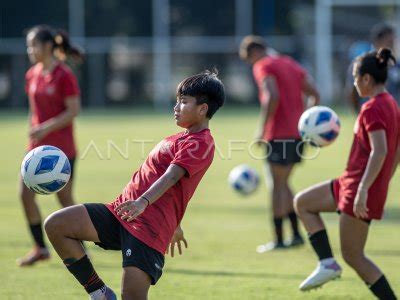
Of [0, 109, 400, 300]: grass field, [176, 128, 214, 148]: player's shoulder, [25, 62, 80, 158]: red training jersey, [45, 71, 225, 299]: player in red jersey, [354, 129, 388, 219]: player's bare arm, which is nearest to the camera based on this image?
[45, 71, 225, 299]: player in red jersey

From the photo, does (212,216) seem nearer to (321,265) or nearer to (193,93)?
(321,265)

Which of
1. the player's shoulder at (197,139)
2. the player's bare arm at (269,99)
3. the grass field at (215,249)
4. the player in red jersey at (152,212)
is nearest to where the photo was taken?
the player in red jersey at (152,212)

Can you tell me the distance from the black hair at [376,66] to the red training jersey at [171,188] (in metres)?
1.46

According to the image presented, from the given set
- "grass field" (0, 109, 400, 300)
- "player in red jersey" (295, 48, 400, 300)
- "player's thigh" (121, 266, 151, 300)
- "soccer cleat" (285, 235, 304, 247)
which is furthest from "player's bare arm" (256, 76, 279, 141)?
"player's thigh" (121, 266, 151, 300)

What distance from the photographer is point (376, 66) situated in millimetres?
6449

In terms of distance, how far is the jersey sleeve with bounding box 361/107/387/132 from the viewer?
621 cm

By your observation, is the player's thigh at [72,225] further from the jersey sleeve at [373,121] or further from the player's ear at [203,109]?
the jersey sleeve at [373,121]

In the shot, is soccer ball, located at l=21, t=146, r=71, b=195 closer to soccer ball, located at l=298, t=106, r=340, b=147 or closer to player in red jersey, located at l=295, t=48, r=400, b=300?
player in red jersey, located at l=295, t=48, r=400, b=300

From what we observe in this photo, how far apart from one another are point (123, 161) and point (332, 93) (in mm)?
19621

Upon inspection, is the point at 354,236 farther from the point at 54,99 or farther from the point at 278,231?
the point at 54,99

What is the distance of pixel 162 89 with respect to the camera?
37469 millimetres

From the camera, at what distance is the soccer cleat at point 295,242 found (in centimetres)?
948

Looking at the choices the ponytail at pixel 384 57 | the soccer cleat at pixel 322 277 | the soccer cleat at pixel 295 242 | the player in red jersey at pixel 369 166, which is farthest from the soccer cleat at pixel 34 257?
the ponytail at pixel 384 57

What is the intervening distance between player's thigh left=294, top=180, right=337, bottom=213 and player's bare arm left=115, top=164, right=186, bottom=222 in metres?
1.73
